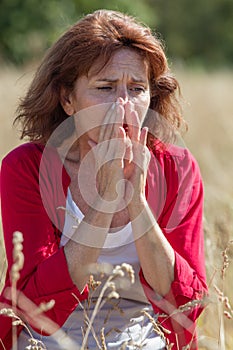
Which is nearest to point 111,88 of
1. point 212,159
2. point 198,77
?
point 212,159

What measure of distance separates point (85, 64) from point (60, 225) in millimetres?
591

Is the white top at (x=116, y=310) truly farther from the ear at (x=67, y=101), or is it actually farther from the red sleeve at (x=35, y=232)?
the ear at (x=67, y=101)

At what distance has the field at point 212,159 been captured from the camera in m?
3.12

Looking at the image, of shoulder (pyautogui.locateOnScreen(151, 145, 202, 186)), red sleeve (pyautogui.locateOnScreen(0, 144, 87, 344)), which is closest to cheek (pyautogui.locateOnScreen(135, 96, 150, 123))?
shoulder (pyautogui.locateOnScreen(151, 145, 202, 186))

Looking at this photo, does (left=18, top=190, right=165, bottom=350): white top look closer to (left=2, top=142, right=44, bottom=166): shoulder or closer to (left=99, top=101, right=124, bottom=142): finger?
(left=2, top=142, right=44, bottom=166): shoulder

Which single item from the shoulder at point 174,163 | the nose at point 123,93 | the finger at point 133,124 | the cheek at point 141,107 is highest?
the nose at point 123,93

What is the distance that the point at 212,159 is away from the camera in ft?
20.4

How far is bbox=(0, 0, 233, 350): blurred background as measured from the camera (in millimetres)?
3350

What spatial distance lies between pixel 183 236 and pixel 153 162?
0.32 meters

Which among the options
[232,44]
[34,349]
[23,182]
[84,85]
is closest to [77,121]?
[84,85]

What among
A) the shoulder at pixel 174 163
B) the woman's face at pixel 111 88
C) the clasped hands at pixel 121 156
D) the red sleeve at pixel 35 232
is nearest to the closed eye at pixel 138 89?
the woman's face at pixel 111 88

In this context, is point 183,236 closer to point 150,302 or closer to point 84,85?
point 150,302

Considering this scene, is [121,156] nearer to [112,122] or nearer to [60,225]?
[112,122]

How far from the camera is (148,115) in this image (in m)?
3.20
